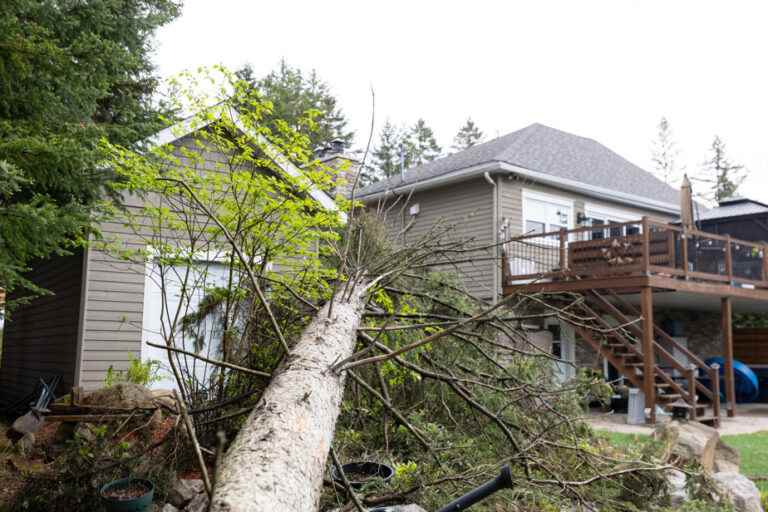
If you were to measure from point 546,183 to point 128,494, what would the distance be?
498 inches

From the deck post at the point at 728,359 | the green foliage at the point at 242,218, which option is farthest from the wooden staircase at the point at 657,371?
the green foliage at the point at 242,218

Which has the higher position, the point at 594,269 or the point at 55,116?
the point at 55,116

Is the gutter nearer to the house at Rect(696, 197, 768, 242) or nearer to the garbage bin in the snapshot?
the house at Rect(696, 197, 768, 242)

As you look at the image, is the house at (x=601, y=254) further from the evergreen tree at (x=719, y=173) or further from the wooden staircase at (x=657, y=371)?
the evergreen tree at (x=719, y=173)

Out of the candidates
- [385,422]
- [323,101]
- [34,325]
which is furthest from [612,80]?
[385,422]

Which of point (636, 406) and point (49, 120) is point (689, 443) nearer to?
point (636, 406)

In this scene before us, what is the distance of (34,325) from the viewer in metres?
10.5

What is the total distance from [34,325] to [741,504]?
413 inches

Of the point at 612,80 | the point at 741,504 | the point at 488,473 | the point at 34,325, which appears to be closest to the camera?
the point at 488,473

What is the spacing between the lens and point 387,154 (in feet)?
130

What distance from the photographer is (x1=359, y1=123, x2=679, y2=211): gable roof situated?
14641mm

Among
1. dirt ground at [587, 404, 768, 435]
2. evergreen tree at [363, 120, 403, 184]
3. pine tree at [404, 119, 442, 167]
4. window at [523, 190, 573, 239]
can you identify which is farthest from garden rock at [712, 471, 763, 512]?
pine tree at [404, 119, 442, 167]

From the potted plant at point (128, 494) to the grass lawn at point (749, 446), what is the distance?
431 centimetres

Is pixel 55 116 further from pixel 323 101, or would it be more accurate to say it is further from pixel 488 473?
pixel 323 101
